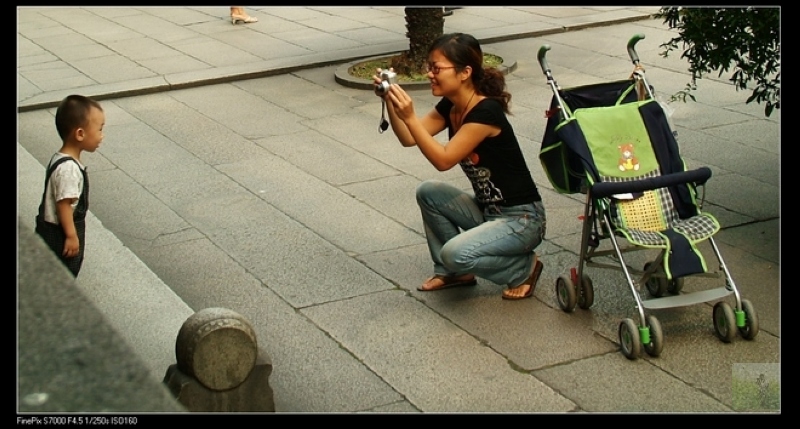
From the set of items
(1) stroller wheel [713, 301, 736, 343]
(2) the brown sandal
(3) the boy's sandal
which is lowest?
(3) the boy's sandal

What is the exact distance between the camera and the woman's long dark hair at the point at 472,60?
5.08m

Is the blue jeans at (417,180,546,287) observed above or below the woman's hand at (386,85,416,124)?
below

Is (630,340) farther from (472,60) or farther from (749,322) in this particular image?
(472,60)

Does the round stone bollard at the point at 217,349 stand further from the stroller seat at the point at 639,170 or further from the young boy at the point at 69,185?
the stroller seat at the point at 639,170

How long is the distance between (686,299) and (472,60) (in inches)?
58.1

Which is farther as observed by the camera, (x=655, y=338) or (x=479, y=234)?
(x=479, y=234)

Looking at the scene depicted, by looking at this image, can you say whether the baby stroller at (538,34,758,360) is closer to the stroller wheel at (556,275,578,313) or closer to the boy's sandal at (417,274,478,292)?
the stroller wheel at (556,275,578,313)

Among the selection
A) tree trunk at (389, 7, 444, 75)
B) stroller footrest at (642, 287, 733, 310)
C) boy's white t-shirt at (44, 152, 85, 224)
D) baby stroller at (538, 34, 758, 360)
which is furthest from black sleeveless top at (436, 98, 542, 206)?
tree trunk at (389, 7, 444, 75)

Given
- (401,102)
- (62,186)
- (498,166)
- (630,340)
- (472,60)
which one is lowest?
(630,340)

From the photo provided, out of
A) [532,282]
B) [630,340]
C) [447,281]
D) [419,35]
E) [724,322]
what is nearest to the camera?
[630,340]

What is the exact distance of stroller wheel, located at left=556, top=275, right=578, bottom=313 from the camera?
5.18 meters

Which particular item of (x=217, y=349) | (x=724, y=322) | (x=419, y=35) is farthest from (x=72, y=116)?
(x=419, y=35)

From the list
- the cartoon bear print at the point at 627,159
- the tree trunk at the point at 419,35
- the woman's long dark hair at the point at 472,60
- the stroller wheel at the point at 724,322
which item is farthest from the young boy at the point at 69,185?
the tree trunk at the point at 419,35

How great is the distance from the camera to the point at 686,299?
4.87 m
